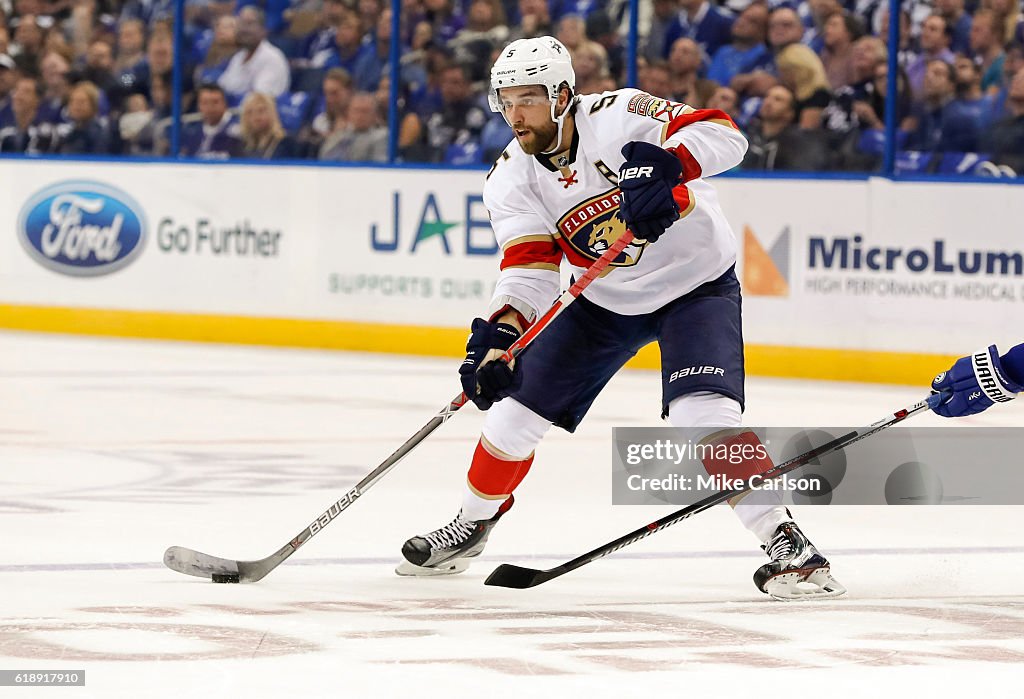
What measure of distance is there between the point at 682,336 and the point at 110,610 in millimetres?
1275

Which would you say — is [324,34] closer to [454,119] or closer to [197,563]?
[454,119]

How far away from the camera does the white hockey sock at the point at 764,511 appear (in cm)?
397

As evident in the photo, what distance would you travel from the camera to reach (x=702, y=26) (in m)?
9.25

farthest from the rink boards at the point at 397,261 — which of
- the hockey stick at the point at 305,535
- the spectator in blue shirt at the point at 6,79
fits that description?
the hockey stick at the point at 305,535

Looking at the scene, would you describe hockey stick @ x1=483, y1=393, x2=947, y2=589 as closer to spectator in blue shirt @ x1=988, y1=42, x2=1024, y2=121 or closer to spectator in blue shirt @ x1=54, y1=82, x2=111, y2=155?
spectator in blue shirt @ x1=988, y1=42, x2=1024, y2=121

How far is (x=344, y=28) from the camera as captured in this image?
1031 centimetres

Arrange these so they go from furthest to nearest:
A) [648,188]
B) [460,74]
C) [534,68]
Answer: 1. [460,74]
2. [534,68]
3. [648,188]

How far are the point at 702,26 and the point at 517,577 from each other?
222 inches

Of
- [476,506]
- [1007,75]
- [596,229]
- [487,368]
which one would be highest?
[1007,75]

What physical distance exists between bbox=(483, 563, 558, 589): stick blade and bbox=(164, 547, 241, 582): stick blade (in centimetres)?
52

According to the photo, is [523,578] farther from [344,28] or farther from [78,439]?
[344,28]

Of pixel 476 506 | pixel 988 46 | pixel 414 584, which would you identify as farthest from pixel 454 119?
pixel 414 584

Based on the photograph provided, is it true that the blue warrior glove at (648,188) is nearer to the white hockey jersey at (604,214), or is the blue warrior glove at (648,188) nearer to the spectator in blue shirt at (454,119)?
the white hockey jersey at (604,214)

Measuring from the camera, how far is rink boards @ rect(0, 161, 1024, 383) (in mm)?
8594
